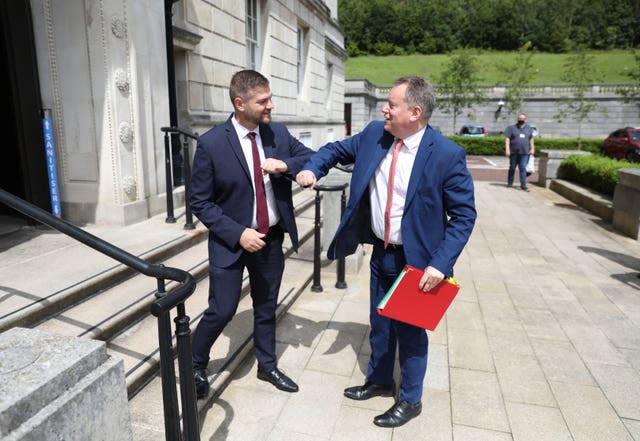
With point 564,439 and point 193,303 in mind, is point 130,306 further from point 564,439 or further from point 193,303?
point 564,439

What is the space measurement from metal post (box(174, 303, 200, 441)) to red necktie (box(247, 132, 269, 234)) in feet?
3.28

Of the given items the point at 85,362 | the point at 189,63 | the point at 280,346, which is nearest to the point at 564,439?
the point at 280,346

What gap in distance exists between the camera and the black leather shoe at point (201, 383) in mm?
2945

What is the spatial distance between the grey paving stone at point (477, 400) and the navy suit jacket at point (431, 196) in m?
1.07

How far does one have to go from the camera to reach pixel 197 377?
2.95 meters

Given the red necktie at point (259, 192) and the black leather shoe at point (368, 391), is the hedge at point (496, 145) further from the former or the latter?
the red necktie at point (259, 192)

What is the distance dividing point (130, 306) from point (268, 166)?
1.77 metres

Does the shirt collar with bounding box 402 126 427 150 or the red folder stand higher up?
the shirt collar with bounding box 402 126 427 150

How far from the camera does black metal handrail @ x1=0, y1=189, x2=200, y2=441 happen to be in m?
1.95

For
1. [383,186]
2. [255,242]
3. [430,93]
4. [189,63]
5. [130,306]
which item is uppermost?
[189,63]

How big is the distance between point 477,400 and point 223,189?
230cm

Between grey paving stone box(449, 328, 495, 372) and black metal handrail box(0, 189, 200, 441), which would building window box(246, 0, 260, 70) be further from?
black metal handrail box(0, 189, 200, 441)

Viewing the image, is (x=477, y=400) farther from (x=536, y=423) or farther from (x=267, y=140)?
(x=267, y=140)

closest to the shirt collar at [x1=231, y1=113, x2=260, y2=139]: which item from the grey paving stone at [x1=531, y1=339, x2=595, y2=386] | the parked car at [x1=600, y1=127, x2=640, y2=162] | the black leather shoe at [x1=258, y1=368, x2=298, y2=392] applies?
the black leather shoe at [x1=258, y1=368, x2=298, y2=392]
